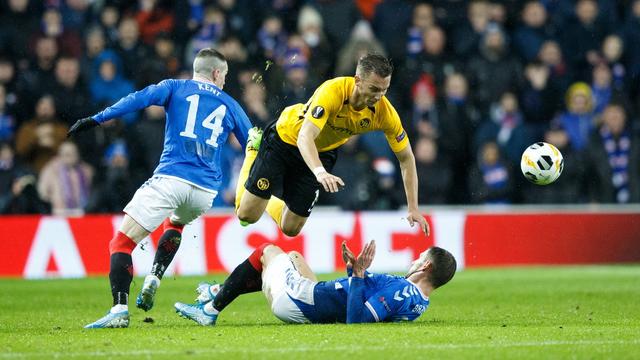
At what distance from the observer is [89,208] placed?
53.9ft

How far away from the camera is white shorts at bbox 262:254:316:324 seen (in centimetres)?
891

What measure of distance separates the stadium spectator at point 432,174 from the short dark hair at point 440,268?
27.3 ft

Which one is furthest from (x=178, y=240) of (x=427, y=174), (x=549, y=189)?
(x=549, y=189)

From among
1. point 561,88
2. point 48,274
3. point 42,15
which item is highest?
point 42,15

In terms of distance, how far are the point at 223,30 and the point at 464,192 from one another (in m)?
4.46

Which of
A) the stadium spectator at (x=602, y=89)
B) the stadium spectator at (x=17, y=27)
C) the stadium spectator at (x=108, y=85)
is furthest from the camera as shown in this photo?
the stadium spectator at (x=602, y=89)

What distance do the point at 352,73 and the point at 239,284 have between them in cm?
849

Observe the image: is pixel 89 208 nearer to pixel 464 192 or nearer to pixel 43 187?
pixel 43 187

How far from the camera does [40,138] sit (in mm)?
16312

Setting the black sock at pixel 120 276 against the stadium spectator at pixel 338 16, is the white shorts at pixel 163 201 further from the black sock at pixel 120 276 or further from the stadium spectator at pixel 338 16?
Result: the stadium spectator at pixel 338 16

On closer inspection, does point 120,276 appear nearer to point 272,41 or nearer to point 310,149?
point 310,149

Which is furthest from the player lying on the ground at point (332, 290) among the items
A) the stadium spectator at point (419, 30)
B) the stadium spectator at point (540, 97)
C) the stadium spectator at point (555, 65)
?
the stadium spectator at point (555, 65)

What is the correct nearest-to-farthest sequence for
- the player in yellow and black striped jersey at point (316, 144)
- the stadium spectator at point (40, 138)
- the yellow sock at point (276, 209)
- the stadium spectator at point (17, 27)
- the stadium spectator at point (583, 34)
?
the player in yellow and black striped jersey at point (316, 144) → the yellow sock at point (276, 209) → the stadium spectator at point (40, 138) → the stadium spectator at point (17, 27) → the stadium spectator at point (583, 34)

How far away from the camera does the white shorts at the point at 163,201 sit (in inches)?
360
